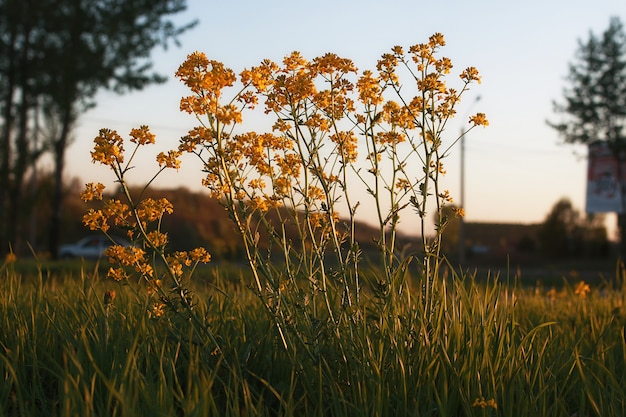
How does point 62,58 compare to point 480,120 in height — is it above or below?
above

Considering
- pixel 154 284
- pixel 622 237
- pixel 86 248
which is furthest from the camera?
pixel 86 248

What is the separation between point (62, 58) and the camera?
17.6 metres

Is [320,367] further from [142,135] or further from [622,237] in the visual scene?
[622,237]

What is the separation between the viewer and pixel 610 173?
96.9 ft

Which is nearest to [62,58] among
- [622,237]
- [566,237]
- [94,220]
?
[94,220]

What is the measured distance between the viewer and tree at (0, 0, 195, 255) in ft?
56.9

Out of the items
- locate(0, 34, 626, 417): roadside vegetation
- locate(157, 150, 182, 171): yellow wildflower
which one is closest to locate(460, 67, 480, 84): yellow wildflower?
locate(0, 34, 626, 417): roadside vegetation

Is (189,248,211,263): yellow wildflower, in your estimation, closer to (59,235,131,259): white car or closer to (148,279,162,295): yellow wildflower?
(148,279,162,295): yellow wildflower

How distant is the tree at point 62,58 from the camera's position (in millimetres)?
17328

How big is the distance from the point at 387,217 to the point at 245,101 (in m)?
0.82

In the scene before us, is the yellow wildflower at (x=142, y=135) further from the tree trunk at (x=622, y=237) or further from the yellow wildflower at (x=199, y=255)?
the tree trunk at (x=622, y=237)

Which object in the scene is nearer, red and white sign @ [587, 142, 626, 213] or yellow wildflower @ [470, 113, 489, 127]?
yellow wildflower @ [470, 113, 489, 127]

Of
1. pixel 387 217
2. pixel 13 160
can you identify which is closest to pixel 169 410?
pixel 387 217

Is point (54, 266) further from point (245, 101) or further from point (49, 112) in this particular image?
point (245, 101)
